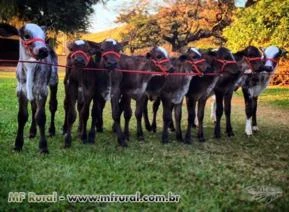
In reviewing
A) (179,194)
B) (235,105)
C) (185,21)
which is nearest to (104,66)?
(179,194)

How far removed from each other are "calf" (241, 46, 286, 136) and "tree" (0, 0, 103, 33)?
24.8m

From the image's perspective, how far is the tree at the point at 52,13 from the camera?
34875 millimetres

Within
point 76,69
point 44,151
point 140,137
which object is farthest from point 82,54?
point 140,137

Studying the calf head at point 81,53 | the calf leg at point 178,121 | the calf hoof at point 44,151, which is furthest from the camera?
the calf leg at point 178,121

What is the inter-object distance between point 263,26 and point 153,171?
56.6 ft

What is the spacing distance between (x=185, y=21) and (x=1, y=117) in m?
23.8

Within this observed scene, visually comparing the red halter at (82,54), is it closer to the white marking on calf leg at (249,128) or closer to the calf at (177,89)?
the calf at (177,89)

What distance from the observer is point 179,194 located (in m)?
6.57

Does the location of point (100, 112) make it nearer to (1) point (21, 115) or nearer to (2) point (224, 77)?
(1) point (21, 115)

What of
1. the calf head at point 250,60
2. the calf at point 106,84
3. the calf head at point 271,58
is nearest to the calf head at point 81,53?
the calf at point 106,84

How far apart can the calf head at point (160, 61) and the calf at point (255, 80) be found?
283 cm

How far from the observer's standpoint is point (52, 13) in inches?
1379

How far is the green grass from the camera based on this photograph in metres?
6.30

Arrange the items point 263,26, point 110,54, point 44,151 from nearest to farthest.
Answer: point 44,151 → point 110,54 → point 263,26
